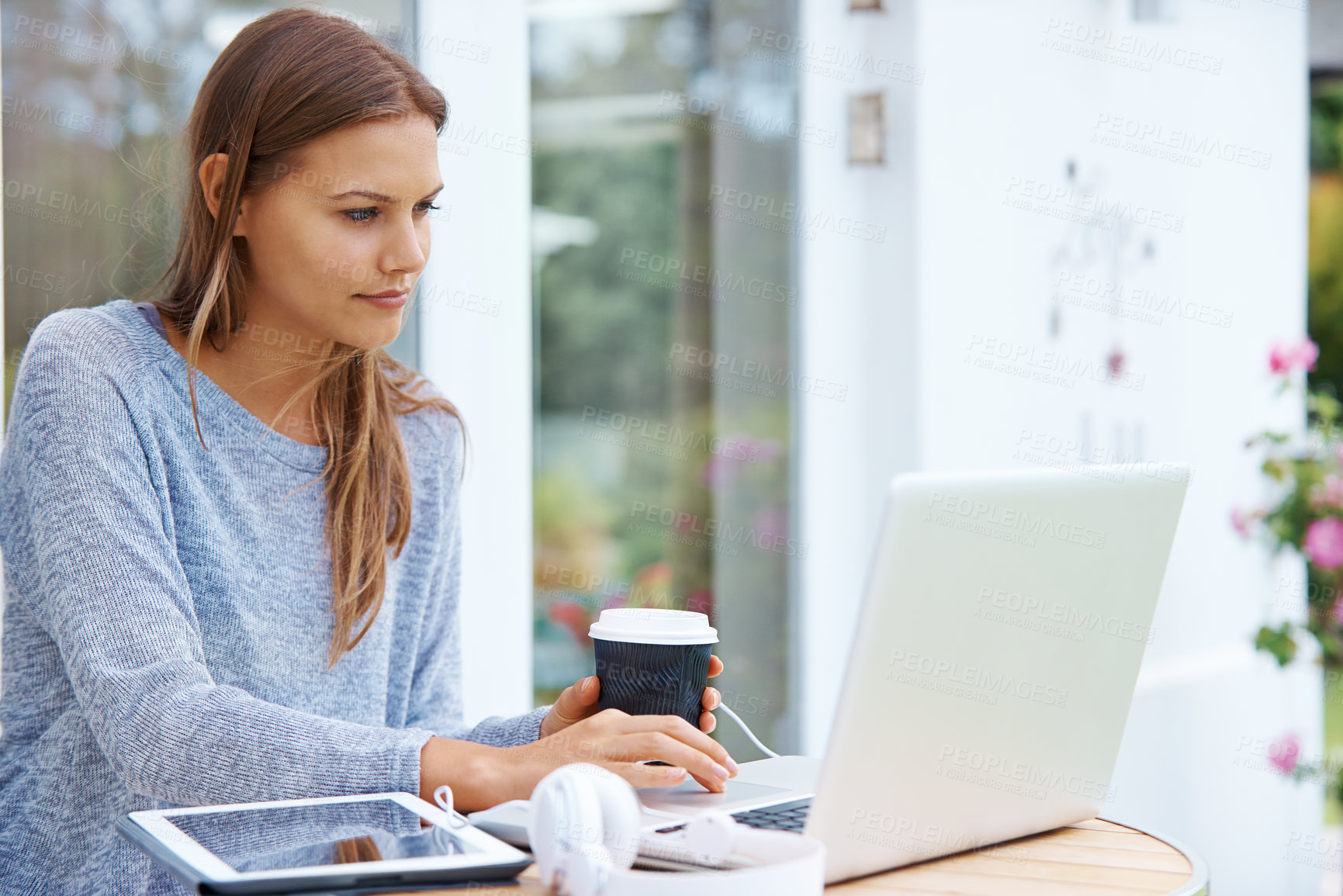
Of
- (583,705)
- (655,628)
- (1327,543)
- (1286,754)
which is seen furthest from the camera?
(1286,754)

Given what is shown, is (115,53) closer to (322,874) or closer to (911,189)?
(322,874)

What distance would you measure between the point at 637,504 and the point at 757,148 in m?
0.83

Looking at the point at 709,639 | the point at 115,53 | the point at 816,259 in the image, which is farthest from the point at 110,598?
the point at 816,259

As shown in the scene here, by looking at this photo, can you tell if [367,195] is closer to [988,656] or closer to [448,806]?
[448,806]

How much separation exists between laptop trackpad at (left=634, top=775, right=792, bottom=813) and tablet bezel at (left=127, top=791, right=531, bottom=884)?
154 millimetres

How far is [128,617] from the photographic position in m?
1.03
